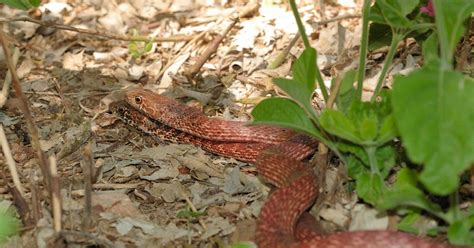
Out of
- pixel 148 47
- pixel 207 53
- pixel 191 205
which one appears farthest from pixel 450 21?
pixel 148 47

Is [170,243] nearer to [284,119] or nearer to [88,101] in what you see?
[284,119]

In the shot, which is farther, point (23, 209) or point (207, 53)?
point (207, 53)

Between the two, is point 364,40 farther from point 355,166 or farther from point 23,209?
point 23,209

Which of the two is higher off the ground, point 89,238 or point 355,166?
point 355,166

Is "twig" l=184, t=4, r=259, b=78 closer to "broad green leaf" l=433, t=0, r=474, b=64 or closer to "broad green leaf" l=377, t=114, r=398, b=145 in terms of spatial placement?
"broad green leaf" l=377, t=114, r=398, b=145

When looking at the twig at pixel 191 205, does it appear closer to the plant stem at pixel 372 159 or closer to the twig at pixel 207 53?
the plant stem at pixel 372 159

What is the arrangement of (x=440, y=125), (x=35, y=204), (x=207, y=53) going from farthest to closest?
1. (x=207, y=53)
2. (x=35, y=204)
3. (x=440, y=125)

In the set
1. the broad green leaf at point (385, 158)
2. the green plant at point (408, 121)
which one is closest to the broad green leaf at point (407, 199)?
the green plant at point (408, 121)

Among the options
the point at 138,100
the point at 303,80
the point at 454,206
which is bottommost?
the point at 138,100
